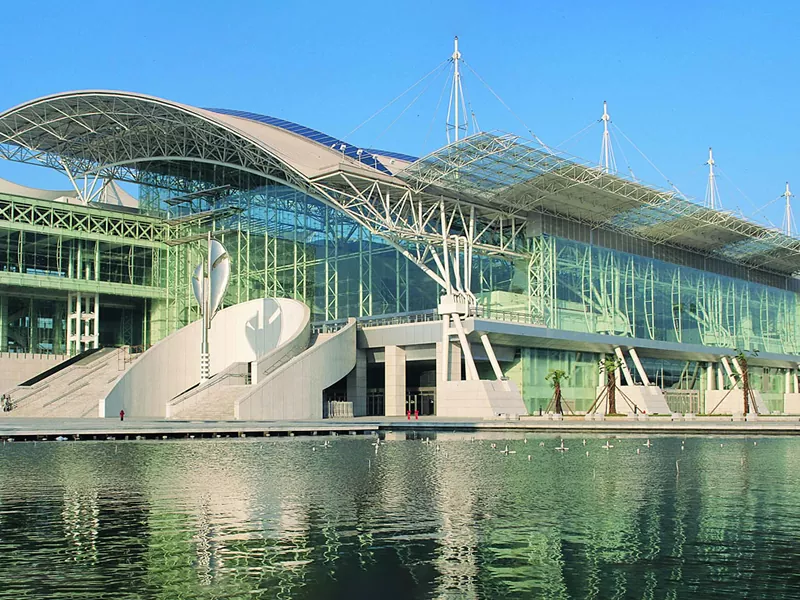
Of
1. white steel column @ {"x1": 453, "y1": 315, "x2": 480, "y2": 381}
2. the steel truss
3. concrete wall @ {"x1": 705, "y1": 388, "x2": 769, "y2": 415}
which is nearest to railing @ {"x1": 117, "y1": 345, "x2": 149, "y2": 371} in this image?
the steel truss

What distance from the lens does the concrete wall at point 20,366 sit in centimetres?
8038

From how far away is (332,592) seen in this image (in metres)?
14.0

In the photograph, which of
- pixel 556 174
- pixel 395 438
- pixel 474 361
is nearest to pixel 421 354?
pixel 474 361

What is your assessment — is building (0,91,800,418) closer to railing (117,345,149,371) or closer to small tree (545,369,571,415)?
small tree (545,369,571,415)

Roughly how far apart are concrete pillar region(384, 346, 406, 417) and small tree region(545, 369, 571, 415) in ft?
37.0

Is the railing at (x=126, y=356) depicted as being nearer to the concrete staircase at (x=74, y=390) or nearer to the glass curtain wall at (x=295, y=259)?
the concrete staircase at (x=74, y=390)

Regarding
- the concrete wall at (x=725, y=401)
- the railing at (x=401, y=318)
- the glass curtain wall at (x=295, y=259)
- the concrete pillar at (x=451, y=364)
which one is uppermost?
the glass curtain wall at (x=295, y=259)

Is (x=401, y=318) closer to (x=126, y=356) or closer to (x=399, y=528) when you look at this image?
(x=126, y=356)

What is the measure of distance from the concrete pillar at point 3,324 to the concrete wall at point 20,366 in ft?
8.55

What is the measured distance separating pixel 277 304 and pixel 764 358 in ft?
171

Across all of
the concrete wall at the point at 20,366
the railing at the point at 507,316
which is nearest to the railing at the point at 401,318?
the railing at the point at 507,316

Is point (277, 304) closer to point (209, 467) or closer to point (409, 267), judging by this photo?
point (409, 267)

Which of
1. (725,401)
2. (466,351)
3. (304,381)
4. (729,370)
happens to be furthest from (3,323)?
(729,370)

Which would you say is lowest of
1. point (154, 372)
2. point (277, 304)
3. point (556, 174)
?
point (154, 372)
